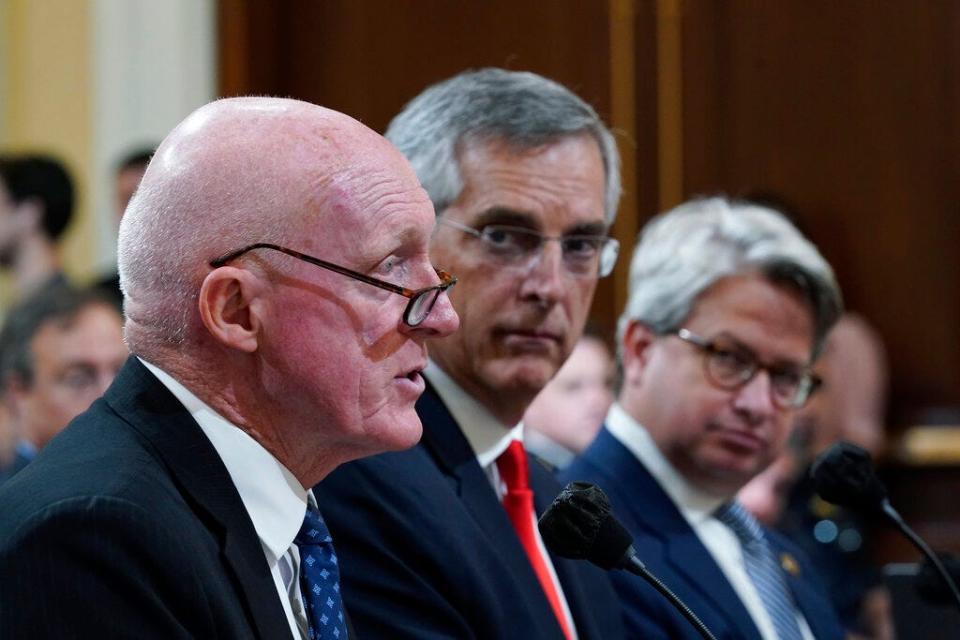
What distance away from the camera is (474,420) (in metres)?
2.42

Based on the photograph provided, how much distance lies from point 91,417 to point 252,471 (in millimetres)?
174

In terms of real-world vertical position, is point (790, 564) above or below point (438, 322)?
below

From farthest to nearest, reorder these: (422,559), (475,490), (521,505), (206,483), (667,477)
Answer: (667,477) → (521,505) → (475,490) → (422,559) → (206,483)

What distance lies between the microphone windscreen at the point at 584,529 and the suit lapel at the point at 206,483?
40cm

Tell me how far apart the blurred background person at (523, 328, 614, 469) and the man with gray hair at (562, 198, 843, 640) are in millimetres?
1264

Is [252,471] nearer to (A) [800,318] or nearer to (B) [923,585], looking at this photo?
(B) [923,585]

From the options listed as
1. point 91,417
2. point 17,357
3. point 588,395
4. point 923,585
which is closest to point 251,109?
point 91,417

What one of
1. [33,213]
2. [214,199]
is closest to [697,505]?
[214,199]

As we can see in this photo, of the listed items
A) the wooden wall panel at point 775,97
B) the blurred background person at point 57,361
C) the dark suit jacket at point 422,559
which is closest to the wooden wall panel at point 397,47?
the wooden wall panel at point 775,97

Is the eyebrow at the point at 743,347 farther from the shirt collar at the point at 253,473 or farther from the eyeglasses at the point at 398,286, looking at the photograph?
the shirt collar at the point at 253,473

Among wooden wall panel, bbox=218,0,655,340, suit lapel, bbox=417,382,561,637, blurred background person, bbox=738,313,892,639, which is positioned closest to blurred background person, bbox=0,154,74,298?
wooden wall panel, bbox=218,0,655,340

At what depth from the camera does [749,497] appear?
4.37 meters

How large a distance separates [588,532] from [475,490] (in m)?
0.40

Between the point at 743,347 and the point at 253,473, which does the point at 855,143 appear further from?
the point at 253,473
